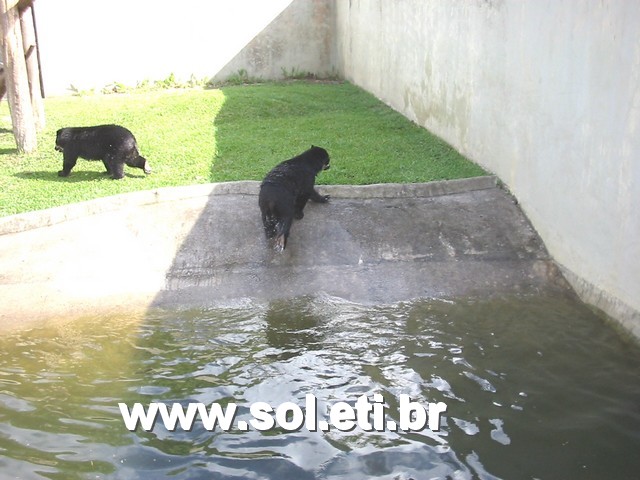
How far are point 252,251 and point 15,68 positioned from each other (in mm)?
5348

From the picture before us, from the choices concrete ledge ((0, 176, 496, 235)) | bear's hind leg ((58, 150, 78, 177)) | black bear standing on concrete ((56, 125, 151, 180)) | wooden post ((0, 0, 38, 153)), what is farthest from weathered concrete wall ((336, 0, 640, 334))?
wooden post ((0, 0, 38, 153))

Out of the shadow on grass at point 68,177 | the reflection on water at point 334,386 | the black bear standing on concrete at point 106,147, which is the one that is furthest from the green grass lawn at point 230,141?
the reflection on water at point 334,386

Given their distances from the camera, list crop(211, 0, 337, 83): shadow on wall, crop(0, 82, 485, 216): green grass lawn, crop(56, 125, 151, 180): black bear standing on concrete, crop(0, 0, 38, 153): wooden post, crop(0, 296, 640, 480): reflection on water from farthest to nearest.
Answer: crop(211, 0, 337, 83): shadow on wall < crop(0, 0, 38, 153): wooden post < crop(56, 125, 151, 180): black bear standing on concrete < crop(0, 82, 485, 216): green grass lawn < crop(0, 296, 640, 480): reflection on water

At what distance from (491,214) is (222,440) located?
14.3 ft

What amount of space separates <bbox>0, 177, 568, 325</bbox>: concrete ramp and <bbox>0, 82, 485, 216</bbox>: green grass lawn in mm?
544

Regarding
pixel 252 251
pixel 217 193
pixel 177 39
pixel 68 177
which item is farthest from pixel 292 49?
pixel 252 251

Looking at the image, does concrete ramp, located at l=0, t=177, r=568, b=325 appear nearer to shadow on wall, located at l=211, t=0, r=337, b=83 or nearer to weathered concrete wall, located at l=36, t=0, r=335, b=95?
weathered concrete wall, located at l=36, t=0, r=335, b=95

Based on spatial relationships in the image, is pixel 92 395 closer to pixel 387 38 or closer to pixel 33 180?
pixel 33 180

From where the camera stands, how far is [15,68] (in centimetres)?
1042

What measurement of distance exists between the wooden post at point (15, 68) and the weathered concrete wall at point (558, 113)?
234 inches

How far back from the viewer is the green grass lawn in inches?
350

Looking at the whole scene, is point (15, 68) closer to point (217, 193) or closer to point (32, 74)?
point (32, 74)

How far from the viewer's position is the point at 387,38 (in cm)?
1342

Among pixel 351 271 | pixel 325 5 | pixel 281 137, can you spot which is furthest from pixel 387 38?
pixel 351 271
